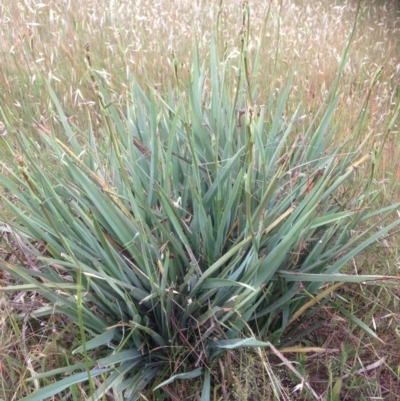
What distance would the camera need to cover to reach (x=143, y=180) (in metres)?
1.45

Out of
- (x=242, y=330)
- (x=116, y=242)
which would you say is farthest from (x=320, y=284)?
(x=116, y=242)

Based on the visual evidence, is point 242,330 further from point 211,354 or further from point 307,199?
point 307,199

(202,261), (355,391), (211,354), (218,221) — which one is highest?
(218,221)

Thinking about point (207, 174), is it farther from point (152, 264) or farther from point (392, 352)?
point (392, 352)

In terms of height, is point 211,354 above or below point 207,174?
below

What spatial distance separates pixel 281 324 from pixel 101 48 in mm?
2432

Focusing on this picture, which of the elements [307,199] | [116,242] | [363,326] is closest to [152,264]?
[116,242]

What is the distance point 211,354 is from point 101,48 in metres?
2.49

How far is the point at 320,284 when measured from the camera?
1.40 m

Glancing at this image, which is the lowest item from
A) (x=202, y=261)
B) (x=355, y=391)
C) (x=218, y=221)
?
(x=355, y=391)

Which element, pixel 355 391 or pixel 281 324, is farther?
pixel 281 324

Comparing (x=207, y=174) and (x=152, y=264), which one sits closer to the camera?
(x=152, y=264)

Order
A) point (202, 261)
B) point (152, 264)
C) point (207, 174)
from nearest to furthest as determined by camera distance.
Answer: point (152, 264) → point (202, 261) → point (207, 174)

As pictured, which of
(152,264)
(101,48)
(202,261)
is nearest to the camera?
(152,264)
